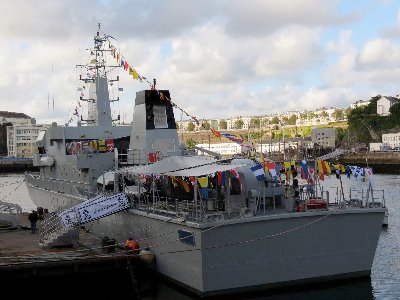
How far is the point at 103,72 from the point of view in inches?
1372

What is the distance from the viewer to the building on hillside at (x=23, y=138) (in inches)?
6580

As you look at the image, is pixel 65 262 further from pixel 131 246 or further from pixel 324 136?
pixel 324 136

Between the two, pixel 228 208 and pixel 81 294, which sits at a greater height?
pixel 228 208

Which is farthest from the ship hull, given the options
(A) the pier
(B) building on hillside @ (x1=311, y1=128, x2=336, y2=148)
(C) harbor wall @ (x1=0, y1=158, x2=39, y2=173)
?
(B) building on hillside @ (x1=311, y1=128, x2=336, y2=148)

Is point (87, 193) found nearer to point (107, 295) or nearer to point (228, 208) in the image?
point (107, 295)

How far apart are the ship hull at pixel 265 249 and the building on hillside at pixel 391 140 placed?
106335mm

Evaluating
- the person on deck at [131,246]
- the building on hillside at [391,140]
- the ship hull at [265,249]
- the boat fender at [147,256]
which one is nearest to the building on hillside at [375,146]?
the building on hillside at [391,140]

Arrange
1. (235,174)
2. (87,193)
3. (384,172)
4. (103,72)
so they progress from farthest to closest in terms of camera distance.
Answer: (384,172) → (103,72) → (87,193) → (235,174)

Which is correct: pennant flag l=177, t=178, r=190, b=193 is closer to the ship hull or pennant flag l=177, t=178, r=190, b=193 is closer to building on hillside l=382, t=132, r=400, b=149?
the ship hull

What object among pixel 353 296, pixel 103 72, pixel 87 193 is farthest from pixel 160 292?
pixel 103 72

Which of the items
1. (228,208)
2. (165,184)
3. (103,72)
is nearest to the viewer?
(228,208)

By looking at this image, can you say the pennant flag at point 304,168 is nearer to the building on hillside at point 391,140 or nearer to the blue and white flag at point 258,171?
the blue and white flag at point 258,171

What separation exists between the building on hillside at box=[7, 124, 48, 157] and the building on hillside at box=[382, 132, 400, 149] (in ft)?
330

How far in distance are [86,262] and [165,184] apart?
17.5 ft
